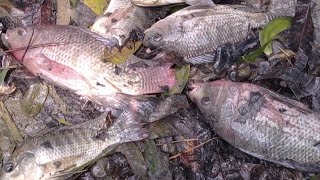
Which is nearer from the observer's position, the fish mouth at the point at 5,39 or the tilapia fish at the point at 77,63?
the tilapia fish at the point at 77,63

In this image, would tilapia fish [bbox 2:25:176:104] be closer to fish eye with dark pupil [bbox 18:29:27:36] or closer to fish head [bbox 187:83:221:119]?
fish eye with dark pupil [bbox 18:29:27:36]

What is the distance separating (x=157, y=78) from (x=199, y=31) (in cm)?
53

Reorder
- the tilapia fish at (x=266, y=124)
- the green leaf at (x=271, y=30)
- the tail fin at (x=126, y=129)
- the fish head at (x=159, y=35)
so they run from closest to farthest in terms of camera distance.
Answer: the tilapia fish at (x=266, y=124)
the tail fin at (x=126, y=129)
the fish head at (x=159, y=35)
the green leaf at (x=271, y=30)

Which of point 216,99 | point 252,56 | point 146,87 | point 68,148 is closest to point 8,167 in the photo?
point 68,148

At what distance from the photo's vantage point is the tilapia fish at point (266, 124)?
4.16 meters

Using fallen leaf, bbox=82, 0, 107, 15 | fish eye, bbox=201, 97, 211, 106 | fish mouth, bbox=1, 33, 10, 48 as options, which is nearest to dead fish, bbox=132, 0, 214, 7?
fallen leaf, bbox=82, 0, 107, 15

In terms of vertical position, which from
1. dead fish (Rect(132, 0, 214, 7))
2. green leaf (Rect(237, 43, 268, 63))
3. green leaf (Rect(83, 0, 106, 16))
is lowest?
green leaf (Rect(237, 43, 268, 63))

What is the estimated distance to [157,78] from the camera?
4.38 m

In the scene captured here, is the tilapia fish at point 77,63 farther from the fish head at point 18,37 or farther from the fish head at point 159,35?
the fish head at point 159,35

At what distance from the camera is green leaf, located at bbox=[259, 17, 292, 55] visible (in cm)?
455

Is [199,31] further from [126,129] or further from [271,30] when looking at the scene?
[126,129]

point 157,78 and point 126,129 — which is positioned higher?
point 157,78

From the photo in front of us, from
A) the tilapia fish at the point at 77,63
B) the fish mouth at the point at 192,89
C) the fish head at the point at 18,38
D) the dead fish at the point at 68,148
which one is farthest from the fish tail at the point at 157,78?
the fish head at the point at 18,38

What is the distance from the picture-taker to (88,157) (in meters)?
4.24
